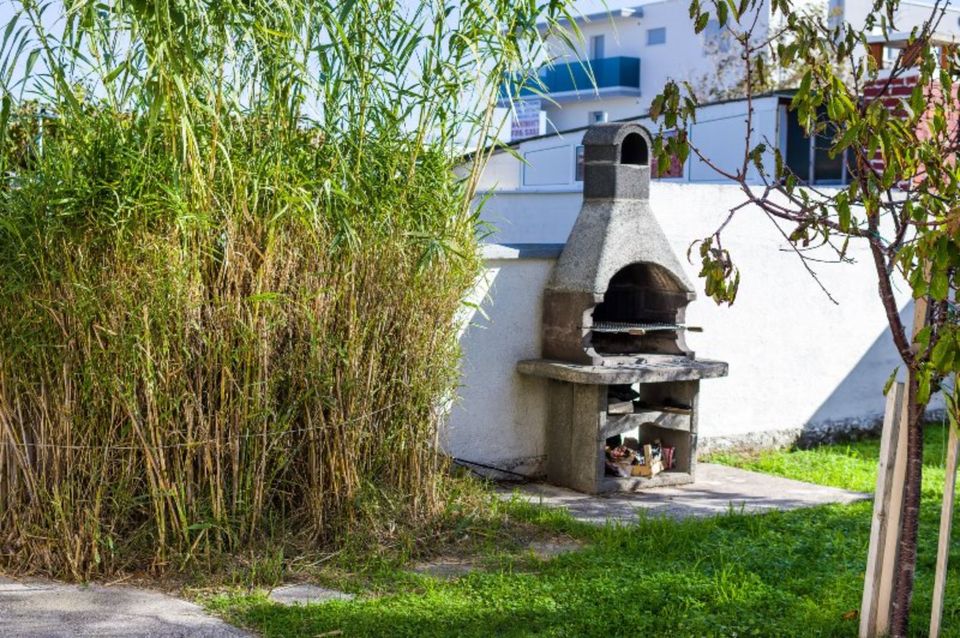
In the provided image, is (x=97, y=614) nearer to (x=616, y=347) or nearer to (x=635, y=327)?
(x=635, y=327)

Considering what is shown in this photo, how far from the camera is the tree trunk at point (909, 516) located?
482cm

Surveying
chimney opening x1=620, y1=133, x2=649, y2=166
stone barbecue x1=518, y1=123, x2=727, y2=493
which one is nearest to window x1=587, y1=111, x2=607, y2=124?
chimney opening x1=620, y1=133, x2=649, y2=166

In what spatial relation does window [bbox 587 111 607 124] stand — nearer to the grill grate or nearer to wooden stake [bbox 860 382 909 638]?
the grill grate

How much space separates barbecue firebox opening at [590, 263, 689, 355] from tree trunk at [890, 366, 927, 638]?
149 inches

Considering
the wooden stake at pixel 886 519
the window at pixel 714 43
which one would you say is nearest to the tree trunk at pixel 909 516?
the wooden stake at pixel 886 519

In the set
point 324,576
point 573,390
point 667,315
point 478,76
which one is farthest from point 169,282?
point 667,315

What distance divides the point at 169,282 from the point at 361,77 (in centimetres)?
148

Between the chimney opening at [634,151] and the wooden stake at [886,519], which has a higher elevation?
the chimney opening at [634,151]

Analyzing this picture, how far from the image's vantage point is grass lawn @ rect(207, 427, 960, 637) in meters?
5.38

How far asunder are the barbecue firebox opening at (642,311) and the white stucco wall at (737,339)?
0.63m

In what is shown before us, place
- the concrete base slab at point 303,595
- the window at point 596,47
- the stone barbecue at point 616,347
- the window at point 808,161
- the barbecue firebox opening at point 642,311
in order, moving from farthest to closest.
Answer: the window at point 596,47
the window at point 808,161
the barbecue firebox opening at point 642,311
the stone barbecue at point 616,347
the concrete base slab at point 303,595

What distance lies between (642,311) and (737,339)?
60.5 inches

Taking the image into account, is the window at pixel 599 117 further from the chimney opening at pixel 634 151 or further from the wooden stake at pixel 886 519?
the wooden stake at pixel 886 519

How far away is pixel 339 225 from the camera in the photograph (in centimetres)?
629
